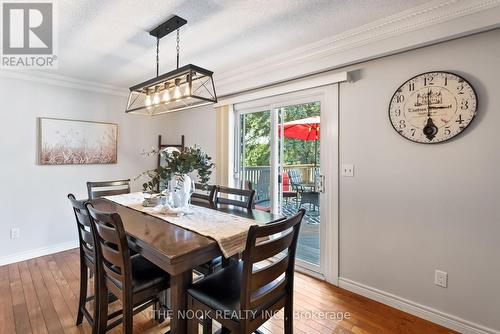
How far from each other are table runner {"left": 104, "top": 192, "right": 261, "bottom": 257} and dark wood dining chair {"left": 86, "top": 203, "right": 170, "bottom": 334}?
36 cm

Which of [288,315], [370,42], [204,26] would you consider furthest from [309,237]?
[204,26]

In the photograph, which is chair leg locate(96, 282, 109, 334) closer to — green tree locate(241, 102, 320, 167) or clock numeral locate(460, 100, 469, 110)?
green tree locate(241, 102, 320, 167)

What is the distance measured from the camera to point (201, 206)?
2.43 meters

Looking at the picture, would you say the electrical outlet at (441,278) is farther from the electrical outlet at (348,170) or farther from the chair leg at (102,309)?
the chair leg at (102,309)

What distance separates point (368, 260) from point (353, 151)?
1.00 metres

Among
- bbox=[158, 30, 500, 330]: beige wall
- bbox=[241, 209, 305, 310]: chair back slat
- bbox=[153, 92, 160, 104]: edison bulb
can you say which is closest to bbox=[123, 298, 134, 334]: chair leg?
bbox=[241, 209, 305, 310]: chair back slat

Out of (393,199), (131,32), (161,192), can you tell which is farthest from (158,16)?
(393,199)

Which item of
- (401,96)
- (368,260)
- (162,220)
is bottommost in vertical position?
(368,260)

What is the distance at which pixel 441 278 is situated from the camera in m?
2.00

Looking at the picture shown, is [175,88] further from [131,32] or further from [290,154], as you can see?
[290,154]

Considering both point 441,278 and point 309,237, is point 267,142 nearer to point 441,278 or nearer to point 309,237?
point 309,237

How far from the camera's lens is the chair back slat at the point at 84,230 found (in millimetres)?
1671
